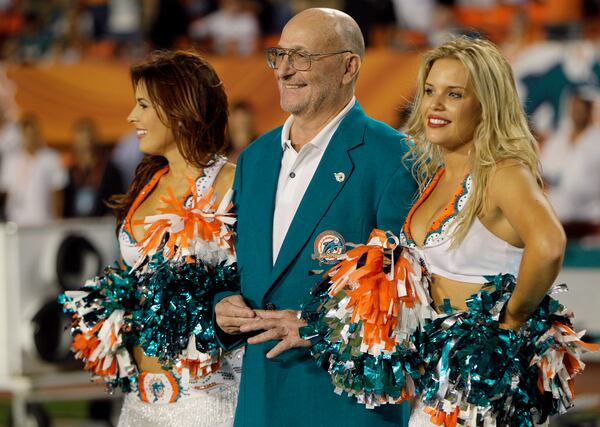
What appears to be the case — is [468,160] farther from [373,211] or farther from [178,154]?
[178,154]

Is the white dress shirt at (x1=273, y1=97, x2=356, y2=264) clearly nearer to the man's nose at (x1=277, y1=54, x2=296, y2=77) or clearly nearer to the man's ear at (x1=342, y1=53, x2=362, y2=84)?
the man's ear at (x1=342, y1=53, x2=362, y2=84)

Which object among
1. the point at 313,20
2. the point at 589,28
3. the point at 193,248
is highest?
the point at 589,28

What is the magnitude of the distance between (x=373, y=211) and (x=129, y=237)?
3.23ft

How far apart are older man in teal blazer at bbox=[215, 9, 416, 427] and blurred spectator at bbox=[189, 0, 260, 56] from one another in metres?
6.60

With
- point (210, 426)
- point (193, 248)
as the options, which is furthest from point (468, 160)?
point (210, 426)

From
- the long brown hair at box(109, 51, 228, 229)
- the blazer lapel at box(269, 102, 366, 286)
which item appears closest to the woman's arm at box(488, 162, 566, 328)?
the blazer lapel at box(269, 102, 366, 286)

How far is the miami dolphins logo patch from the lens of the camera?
2.88 metres

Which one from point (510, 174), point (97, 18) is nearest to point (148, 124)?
point (510, 174)

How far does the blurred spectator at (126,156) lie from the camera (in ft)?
31.0

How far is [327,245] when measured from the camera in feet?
9.50

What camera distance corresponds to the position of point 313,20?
2.99m

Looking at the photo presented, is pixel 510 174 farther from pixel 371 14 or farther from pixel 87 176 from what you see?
pixel 87 176

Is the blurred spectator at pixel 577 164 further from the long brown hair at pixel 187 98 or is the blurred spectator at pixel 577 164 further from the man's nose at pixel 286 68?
the man's nose at pixel 286 68

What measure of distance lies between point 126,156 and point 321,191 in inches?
268
